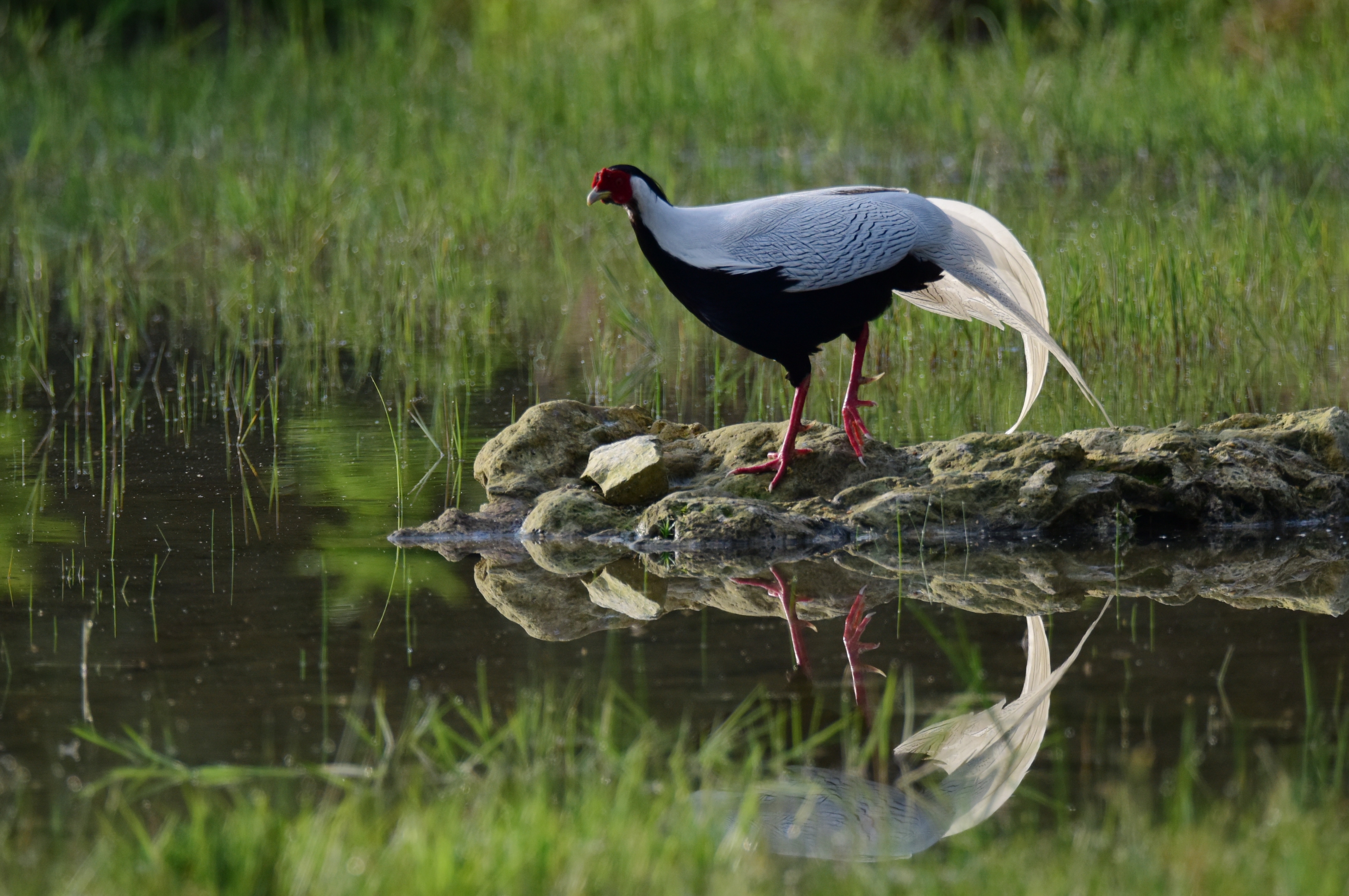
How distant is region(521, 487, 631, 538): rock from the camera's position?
512cm

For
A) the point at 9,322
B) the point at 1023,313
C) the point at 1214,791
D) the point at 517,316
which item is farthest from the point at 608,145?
the point at 1214,791

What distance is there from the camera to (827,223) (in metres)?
5.06

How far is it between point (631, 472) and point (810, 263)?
797mm

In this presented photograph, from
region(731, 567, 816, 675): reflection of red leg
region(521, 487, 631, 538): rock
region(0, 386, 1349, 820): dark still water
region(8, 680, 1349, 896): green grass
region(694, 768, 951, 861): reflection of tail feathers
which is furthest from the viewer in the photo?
region(521, 487, 631, 538): rock

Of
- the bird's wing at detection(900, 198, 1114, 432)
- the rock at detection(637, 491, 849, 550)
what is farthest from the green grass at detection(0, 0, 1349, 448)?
the rock at detection(637, 491, 849, 550)

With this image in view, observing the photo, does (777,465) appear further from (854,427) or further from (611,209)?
(611,209)

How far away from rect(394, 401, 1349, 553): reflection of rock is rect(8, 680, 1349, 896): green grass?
5.33 ft

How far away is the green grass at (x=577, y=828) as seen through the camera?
8.82ft

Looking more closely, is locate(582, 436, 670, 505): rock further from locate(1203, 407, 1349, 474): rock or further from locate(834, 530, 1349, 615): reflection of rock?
locate(1203, 407, 1349, 474): rock

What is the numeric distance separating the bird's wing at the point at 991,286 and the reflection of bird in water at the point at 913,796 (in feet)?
5.66

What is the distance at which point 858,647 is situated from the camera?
4.04 meters

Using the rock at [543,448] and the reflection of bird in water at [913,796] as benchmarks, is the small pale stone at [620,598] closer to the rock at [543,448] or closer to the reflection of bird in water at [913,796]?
the rock at [543,448]

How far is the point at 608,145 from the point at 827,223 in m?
7.60

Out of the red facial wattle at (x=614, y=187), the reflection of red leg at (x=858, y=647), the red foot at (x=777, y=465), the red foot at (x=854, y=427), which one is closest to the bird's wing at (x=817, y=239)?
the red facial wattle at (x=614, y=187)
